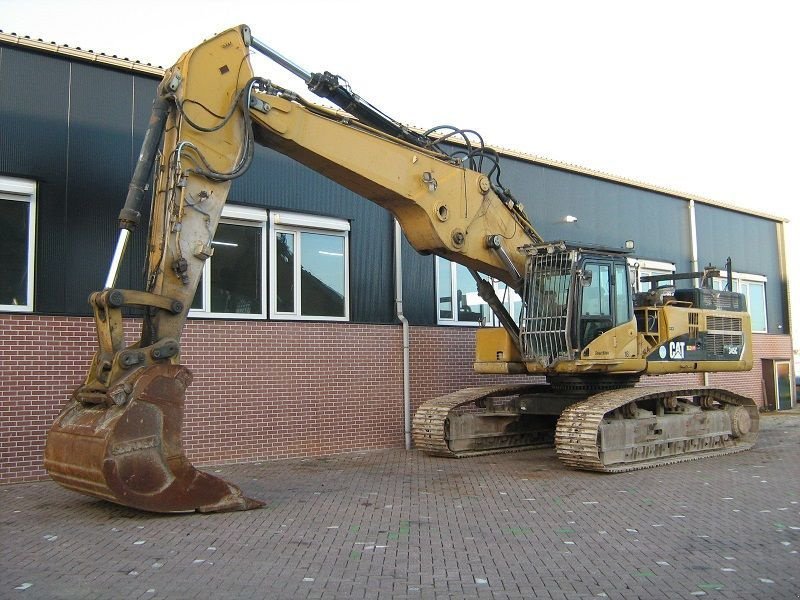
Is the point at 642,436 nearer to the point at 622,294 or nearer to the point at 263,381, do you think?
the point at 622,294

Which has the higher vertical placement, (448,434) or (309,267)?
(309,267)

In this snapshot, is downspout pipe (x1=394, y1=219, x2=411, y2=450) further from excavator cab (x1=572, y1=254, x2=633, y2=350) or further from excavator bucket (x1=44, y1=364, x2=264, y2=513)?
excavator bucket (x1=44, y1=364, x2=264, y2=513)

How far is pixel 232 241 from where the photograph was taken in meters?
12.5

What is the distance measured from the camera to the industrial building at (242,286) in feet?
34.6

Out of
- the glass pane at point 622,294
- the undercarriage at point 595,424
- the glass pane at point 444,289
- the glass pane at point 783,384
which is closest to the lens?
the undercarriage at point 595,424

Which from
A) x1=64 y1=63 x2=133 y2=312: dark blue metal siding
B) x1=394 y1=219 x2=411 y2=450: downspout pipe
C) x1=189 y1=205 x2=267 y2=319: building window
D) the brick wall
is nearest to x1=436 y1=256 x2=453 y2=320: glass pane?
the brick wall

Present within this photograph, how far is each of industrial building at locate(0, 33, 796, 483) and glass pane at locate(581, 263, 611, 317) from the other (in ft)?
4.92

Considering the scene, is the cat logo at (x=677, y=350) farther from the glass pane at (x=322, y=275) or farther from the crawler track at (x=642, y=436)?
the glass pane at (x=322, y=275)

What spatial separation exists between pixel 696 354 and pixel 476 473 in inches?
190

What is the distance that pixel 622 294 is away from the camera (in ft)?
39.3

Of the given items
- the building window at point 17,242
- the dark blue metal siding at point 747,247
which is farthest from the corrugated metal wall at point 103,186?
the dark blue metal siding at point 747,247

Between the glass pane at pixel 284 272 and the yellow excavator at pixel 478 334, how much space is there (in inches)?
102

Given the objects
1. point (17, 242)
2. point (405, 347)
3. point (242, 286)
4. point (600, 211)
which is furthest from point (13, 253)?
point (600, 211)

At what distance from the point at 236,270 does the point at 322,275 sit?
5.35ft
